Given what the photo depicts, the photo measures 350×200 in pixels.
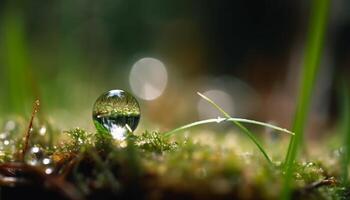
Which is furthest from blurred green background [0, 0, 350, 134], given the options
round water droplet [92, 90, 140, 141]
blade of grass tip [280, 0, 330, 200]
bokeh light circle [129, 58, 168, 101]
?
blade of grass tip [280, 0, 330, 200]

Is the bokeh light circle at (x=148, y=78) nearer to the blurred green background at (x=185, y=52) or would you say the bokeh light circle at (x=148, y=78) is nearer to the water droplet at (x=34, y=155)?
the blurred green background at (x=185, y=52)

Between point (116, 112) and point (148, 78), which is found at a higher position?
point (148, 78)

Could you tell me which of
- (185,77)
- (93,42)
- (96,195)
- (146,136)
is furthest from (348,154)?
(185,77)

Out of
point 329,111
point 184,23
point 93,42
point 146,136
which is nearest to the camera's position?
point 146,136

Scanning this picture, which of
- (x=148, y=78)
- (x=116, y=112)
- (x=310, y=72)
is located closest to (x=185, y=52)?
(x=148, y=78)

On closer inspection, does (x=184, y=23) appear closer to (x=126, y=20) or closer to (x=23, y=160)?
(x=126, y=20)

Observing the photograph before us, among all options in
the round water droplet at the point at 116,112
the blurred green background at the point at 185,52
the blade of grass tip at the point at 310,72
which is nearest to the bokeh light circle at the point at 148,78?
the blurred green background at the point at 185,52

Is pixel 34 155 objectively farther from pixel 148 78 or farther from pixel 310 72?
pixel 148 78
